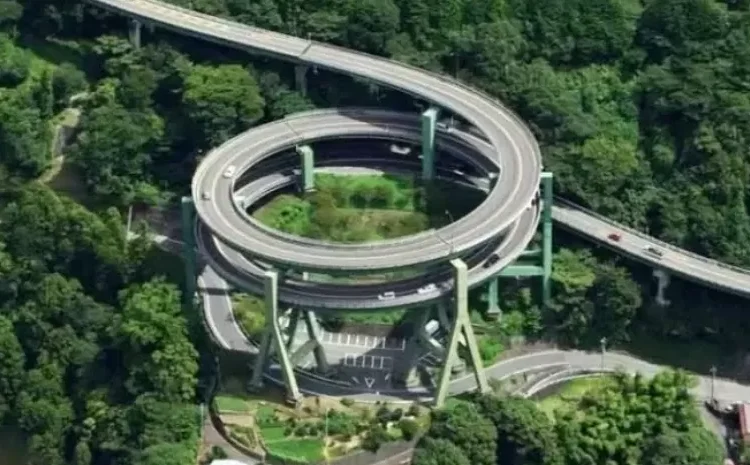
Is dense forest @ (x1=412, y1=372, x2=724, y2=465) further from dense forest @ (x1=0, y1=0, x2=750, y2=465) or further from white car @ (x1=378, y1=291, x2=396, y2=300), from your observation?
white car @ (x1=378, y1=291, x2=396, y2=300)

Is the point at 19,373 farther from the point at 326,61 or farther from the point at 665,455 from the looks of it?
the point at 665,455

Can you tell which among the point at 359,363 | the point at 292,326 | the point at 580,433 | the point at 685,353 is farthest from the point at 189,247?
the point at 685,353

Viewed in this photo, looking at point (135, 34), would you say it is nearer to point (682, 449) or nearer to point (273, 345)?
point (273, 345)

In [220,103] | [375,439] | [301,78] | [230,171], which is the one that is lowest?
[375,439]

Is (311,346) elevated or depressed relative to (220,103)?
Result: depressed

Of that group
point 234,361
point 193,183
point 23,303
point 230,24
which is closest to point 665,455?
point 234,361

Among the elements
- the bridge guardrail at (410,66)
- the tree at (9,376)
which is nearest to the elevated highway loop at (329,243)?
the bridge guardrail at (410,66)

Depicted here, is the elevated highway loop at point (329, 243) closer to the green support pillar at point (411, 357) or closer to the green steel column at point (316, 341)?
the green steel column at point (316, 341)
